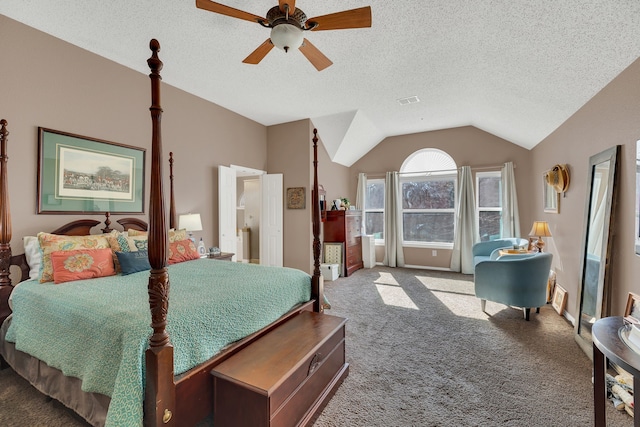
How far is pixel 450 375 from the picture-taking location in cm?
215

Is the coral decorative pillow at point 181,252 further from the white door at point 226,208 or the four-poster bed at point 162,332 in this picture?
the white door at point 226,208

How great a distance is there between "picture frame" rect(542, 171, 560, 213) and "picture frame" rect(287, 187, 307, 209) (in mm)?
3666

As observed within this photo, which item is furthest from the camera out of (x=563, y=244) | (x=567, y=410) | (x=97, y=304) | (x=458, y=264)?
(x=458, y=264)

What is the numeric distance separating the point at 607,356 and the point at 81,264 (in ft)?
11.0

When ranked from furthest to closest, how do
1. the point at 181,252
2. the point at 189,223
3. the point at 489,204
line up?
the point at 489,204, the point at 189,223, the point at 181,252

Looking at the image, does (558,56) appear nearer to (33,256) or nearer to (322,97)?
(322,97)

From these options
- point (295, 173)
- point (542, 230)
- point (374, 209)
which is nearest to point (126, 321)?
point (295, 173)

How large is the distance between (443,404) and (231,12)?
300 cm

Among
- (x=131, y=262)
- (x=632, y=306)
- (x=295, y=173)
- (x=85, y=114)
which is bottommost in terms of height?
(x=632, y=306)

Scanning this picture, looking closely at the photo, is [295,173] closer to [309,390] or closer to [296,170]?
[296,170]

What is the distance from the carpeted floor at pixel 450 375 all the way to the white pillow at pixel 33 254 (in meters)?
0.78

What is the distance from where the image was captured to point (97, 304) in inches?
63.6

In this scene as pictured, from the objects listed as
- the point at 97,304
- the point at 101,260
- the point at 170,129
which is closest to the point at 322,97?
the point at 170,129

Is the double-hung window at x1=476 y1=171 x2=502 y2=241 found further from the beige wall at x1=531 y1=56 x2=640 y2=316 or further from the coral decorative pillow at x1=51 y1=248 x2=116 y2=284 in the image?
the coral decorative pillow at x1=51 y1=248 x2=116 y2=284
